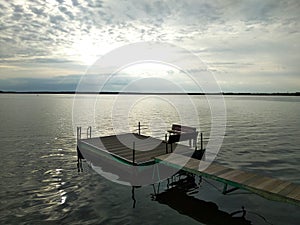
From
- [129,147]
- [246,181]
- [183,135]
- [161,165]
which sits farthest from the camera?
[129,147]

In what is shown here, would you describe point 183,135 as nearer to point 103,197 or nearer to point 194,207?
point 194,207

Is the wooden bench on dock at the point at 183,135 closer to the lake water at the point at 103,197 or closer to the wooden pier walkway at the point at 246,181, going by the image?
the wooden pier walkway at the point at 246,181

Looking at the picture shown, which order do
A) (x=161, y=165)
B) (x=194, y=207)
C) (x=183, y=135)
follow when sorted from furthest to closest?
(x=183, y=135), (x=161, y=165), (x=194, y=207)

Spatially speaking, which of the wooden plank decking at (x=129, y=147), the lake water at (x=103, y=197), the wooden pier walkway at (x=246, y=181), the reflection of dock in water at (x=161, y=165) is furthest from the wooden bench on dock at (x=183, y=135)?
the lake water at (x=103, y=197)

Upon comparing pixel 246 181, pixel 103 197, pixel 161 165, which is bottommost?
pixel 103 197

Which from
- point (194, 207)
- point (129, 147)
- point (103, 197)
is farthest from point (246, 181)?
point (129, 147)

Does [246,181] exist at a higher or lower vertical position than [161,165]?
higher

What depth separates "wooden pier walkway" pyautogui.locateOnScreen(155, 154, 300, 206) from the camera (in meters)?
9.03

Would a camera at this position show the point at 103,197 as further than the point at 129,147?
No

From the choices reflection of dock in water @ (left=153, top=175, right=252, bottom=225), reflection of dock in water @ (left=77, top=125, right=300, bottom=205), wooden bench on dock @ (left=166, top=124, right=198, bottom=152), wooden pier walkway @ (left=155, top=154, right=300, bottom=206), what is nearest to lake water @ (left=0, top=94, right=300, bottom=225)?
reflection of dock in water @ (left=153, top=175, right=252, bottom=225)

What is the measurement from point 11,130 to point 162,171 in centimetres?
2640

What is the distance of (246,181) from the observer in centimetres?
1031

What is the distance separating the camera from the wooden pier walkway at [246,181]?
9.03m

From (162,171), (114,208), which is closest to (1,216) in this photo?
(114,208)
